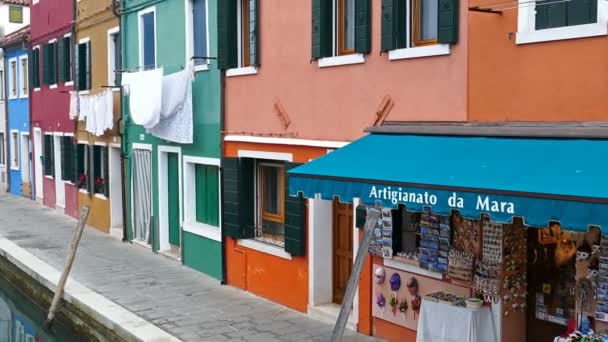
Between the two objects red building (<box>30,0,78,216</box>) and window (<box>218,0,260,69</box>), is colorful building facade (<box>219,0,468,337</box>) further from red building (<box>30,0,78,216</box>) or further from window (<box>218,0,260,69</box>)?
red building (<box>30,0,78,216</box>)

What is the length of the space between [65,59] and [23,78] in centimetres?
724

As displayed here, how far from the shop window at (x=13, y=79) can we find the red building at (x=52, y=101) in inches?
138

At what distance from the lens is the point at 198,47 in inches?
569

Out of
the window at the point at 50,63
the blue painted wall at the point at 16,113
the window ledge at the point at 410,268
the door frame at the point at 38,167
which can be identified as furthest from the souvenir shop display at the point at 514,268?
the blue painted wall at the point at 16,113

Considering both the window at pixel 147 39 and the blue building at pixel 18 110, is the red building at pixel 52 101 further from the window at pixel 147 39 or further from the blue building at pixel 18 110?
the window at pixel 147 39

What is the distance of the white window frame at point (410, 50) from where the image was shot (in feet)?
27.8

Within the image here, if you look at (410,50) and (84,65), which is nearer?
(410,50)

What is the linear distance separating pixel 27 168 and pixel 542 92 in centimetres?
2580

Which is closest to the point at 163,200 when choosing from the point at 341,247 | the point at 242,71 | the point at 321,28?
the point at 242,71

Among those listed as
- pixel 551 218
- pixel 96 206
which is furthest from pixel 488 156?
pixel 96 206

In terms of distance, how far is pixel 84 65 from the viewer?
70.3 feet

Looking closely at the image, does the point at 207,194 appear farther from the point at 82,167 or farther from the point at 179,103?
the point at 82,167

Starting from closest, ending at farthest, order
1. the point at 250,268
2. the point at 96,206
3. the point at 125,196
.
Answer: the point at 250,268, the point at 125,196, the point at 96,206

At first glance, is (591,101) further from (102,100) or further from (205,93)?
(102,100)
